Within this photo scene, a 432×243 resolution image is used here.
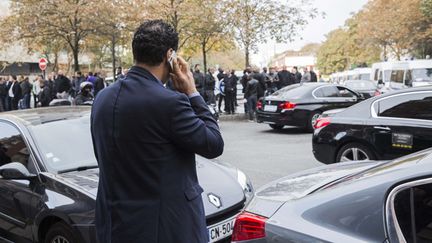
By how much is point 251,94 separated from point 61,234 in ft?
42.5

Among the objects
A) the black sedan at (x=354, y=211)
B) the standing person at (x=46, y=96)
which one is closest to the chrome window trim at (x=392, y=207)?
the black sedan at (x=354, y=211)

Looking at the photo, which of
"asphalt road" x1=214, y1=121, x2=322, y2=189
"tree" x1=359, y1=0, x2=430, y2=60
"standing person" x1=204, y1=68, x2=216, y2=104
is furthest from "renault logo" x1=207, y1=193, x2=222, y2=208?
"tree" x1=359, y1=0, x2=430, y2=60

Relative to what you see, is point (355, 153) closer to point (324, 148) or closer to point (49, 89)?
point (324, 148)

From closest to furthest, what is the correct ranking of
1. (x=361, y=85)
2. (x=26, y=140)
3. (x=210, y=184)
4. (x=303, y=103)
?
(x=210, y=184) → (x=26, y=140) → (x=303, y=103) → (x=361, y=85)

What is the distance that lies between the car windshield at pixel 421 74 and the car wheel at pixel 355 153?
61.6ft

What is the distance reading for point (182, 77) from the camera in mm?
2277

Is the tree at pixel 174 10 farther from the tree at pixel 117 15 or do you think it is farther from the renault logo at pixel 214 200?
the renault logo at pixel 214 200

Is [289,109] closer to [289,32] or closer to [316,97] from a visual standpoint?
[316,97]

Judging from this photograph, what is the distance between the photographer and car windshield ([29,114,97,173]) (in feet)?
14.2

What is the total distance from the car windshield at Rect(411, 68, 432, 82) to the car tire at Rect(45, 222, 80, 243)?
23342 millimetres

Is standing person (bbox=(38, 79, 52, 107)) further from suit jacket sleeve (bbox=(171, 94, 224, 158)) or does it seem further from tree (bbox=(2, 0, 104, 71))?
suit jacket sleeve (bbox=(171, 94, 224, 158))

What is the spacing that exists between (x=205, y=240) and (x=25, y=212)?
2402mm

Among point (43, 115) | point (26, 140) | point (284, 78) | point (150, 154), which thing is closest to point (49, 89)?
point (284, 78)

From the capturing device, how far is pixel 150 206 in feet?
7.07
